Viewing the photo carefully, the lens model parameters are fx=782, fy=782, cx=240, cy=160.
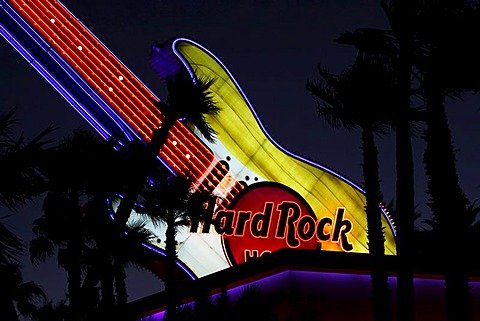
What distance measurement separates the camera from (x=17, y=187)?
6.39 metres

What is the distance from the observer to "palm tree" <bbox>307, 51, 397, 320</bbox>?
16.4 meters

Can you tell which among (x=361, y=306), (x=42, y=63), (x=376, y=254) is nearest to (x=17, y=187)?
(x=376, y=254)

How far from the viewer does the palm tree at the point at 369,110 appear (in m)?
16.4

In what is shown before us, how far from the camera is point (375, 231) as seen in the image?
16469 millimetres

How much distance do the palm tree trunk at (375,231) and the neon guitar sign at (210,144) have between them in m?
8.27

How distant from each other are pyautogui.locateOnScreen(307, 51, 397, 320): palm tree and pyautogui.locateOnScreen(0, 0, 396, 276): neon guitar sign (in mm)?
7857

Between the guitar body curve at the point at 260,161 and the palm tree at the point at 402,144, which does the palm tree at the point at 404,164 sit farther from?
the guitar body curve at the point at 260,161

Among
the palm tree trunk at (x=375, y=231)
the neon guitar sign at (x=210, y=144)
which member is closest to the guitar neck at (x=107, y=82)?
the neon guitar sign at (x=210, y=144)

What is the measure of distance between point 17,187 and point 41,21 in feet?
60.9

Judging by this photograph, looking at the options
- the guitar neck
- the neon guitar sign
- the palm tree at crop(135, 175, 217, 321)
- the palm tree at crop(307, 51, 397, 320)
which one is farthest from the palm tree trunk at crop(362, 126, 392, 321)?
the guitar neck

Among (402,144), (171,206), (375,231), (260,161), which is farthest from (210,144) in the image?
(402,144)

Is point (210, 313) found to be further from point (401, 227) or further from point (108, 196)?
point (108, 196)

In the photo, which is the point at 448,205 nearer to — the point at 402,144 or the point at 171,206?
the point at 402,144

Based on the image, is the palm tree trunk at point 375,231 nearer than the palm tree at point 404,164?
No
